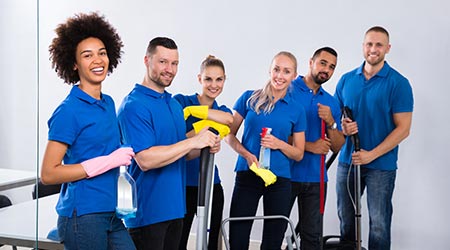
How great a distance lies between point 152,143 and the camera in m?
2.35

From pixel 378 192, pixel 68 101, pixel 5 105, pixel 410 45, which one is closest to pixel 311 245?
pixel 378 192

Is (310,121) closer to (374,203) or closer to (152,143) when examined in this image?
(374,203)

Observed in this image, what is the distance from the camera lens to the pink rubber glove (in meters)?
1.90

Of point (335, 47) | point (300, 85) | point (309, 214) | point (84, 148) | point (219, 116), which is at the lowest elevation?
point (309, 214)

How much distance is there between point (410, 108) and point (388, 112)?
0.13 meters

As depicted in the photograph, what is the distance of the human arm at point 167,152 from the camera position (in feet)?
7.52

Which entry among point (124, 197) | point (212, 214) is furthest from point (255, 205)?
point (124, 197)

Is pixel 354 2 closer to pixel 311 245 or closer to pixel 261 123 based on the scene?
pixel 261 123

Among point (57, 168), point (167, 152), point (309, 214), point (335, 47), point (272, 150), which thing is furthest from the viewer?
point (335, 47)

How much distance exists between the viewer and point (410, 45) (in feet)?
13.4

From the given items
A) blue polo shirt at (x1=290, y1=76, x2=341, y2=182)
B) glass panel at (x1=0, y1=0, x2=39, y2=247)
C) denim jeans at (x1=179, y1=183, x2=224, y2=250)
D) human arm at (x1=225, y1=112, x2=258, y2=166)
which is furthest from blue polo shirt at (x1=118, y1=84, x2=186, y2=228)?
blue polo shirt at (x1=290, y1=76, x2=341, y2=182)

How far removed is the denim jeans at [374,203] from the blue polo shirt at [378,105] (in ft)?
0.20

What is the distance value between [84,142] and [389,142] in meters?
2.13

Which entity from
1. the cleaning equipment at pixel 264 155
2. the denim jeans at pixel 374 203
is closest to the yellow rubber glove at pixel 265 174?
the cleaning equipment at pixel 264 155
